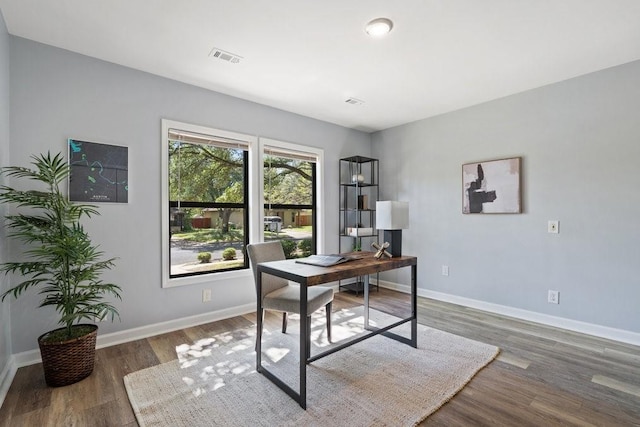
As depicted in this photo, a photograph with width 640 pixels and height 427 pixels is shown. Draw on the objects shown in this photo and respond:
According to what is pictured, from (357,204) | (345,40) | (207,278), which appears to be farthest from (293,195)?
(345,40)

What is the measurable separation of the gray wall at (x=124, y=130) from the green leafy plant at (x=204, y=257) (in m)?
0.28

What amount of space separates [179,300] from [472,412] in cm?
264

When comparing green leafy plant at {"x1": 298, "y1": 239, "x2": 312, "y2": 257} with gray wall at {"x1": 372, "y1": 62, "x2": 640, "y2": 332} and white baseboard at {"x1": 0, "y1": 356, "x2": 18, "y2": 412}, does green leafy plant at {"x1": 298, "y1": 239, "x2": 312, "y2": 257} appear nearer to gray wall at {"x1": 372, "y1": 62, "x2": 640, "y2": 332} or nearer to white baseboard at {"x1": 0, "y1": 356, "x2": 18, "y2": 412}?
gray wall at {"x1": 372, "y1": 62, "x2": 640, "y2": 332}

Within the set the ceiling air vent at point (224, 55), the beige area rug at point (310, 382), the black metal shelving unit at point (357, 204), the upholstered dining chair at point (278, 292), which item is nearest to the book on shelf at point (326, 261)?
the upholstered dining chair at point (278, 292)

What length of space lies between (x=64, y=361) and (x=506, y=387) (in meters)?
2.96

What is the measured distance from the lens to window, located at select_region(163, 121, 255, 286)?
120 inches

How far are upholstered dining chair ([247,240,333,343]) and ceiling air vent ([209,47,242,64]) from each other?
1.63m

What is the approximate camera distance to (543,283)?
3.18m

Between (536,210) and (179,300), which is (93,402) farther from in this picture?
(536,210)

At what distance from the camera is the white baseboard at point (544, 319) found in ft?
8.95

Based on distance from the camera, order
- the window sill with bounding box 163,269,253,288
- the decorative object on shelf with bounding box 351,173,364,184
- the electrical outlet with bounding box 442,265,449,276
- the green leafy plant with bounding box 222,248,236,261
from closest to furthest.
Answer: the window sill with bounding box 163,269,253,288 < the green leafy plant with bounding box 222,248,236,261 < the electrical outlet with bounding box 442,265,449,276 < the decorative object on shelf with bounding box 351,173,364,184

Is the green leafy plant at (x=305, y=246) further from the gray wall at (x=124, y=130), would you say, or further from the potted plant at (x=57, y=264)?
the potted plant at (x=57, y=264)

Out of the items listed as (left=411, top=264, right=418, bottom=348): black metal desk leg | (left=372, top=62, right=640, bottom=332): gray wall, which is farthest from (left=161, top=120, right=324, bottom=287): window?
(left=411, top=264, right=418, bottom=348): black metal desk leg

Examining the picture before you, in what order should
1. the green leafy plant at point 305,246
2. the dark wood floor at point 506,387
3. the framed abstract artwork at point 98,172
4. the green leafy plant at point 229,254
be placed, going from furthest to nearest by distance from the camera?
the green leafy plant at point 305,246, the green leafy plant at point 229,254, the framed abstract artwork at point 98,172, the dark wood floor at point 506,387
